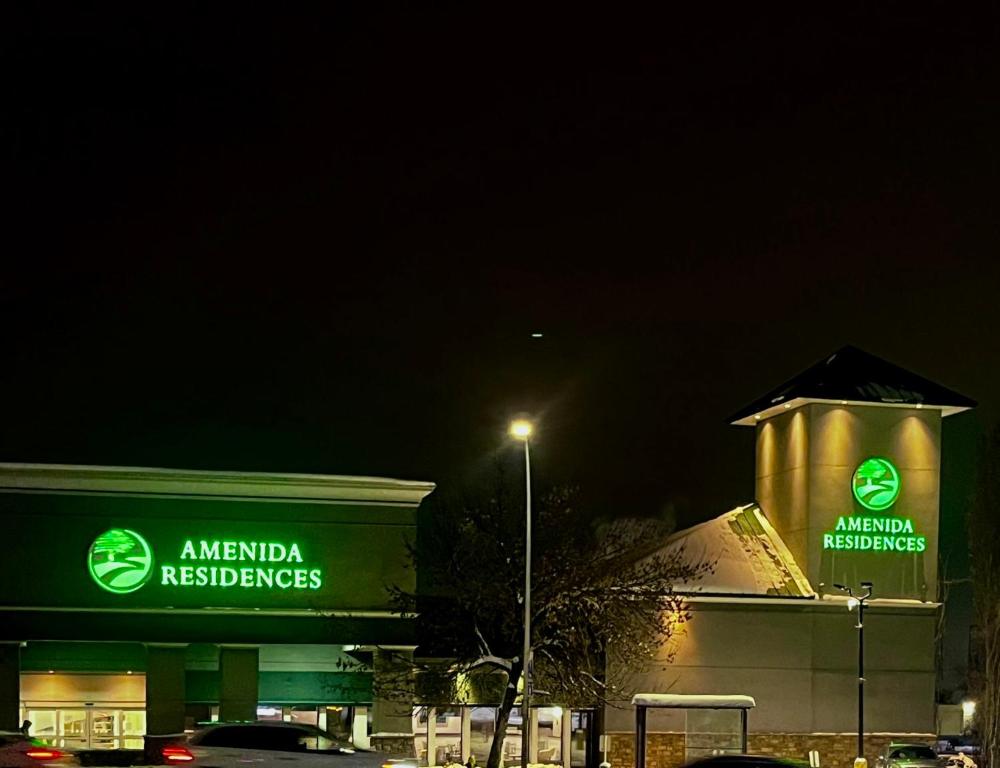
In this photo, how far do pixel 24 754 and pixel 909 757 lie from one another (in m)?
26.8

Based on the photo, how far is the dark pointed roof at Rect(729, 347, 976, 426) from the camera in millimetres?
51969

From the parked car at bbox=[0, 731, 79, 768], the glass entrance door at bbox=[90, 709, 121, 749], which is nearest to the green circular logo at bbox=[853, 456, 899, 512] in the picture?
the glass entrance door at bbox=[90, 709, 121, 749]

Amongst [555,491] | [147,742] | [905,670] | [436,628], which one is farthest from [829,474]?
[147,742]

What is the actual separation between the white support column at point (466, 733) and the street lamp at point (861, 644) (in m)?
11.0

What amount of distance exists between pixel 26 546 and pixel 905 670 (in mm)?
26695

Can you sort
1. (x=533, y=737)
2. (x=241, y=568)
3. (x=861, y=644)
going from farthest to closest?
(x=861, y=644) < (x=533, y=737) < (x=241, y=568)

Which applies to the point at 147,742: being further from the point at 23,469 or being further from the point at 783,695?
the point at 783,695

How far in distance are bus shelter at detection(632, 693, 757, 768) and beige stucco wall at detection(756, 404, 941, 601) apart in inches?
244

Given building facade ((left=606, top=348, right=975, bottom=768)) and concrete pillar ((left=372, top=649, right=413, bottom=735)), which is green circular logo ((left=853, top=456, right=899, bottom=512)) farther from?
concrete pillar ((left=372, top=649, right=413, bottom=735))

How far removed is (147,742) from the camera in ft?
134

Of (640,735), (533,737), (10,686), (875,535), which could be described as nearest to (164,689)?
(10,686)

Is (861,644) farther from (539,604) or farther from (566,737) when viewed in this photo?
(539,604)

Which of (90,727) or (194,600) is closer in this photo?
(194,600)

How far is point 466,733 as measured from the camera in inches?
1847
